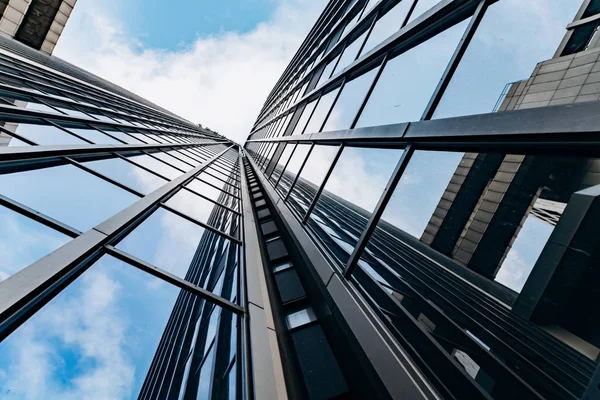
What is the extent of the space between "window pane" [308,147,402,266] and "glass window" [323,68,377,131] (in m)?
1.40

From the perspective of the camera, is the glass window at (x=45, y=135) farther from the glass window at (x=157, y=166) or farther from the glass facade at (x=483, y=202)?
the glass facade at (x=483, y=202)

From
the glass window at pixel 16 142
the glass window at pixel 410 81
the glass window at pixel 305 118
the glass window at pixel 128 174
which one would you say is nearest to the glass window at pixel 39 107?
the glass window at pixel 128 174

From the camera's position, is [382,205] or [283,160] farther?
[283,160]

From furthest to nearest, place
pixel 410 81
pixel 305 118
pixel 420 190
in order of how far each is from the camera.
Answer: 1. pixel 305 118
2. pixel 410 81
3. pixel 420 190

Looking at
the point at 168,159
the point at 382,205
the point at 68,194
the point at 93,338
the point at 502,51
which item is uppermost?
the point at 502,51

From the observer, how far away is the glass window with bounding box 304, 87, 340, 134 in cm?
1127

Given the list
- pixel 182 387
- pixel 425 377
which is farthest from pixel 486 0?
pixel 182 387

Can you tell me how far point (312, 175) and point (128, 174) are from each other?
5092mm

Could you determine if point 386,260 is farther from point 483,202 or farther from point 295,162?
point 295,162

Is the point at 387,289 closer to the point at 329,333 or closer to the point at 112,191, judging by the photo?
the point at 329,333

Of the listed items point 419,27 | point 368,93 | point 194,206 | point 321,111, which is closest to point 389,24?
point 368,93

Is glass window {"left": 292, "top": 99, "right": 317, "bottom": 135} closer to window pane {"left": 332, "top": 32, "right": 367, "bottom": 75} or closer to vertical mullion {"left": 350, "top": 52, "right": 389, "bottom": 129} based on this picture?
window pane {"left": 332, "top": 32, "right": 367, "bottom": 75}

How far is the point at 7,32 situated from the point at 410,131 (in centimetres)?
4006

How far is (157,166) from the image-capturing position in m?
8.91
